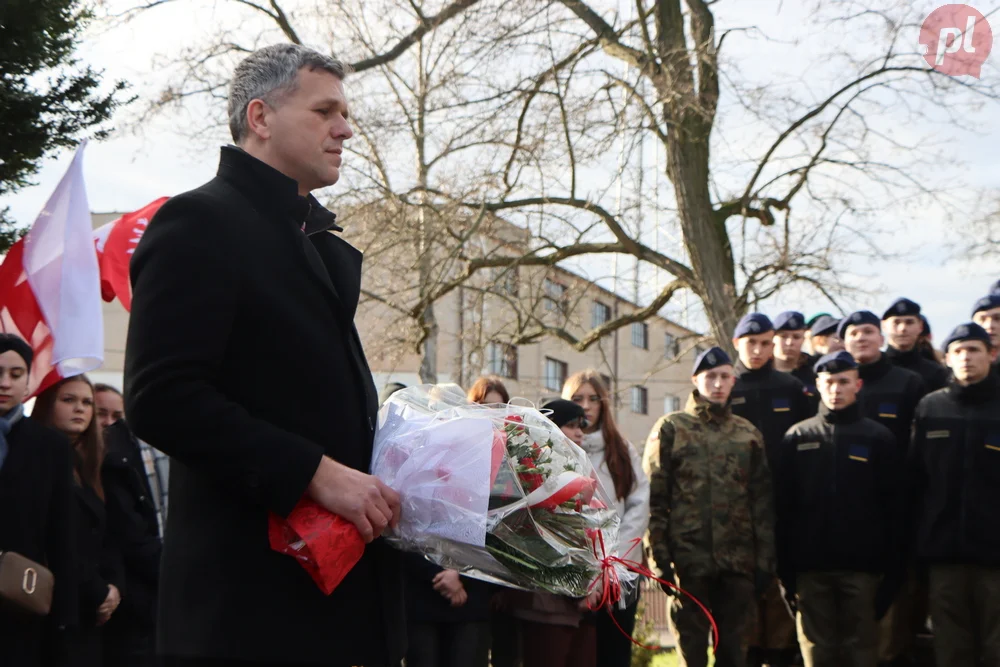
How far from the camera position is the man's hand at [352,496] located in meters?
2.17

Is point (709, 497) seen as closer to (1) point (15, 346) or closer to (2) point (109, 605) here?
(2) point (109, 605)

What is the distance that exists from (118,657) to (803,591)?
13.3 ft

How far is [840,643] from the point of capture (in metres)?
7.04

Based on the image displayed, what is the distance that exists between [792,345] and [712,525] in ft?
7.17

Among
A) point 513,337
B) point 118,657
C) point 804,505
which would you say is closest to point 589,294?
point 513,337

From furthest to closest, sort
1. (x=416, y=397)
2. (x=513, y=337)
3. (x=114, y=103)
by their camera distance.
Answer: (x=513, y=337) < (x=114, y=103) < (x=416, y=397)

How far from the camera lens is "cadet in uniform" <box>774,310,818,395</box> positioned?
8.66m

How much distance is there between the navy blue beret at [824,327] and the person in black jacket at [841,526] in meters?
1.98

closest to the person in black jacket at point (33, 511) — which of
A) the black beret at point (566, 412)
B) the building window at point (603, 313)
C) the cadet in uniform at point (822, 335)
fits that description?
the black beret at point (566, 412)

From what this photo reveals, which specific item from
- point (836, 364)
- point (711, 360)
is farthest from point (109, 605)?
point (836, 364)

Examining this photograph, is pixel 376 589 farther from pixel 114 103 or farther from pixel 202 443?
pixel 114 103

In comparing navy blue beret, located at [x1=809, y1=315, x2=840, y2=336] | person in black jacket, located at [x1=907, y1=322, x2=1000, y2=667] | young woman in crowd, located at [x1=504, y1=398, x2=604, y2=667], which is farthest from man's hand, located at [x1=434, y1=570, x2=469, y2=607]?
navy blue beret, located at [x1=809, y1=315, x2=840, y2=336]

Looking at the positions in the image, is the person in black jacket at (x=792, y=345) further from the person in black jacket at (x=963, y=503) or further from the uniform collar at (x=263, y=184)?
the uniform collar at (x=263, y=184)

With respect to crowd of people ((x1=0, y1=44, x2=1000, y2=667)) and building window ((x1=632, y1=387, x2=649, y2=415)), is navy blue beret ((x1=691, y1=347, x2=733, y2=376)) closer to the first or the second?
crowd of people ((x1=0, y1=44, x2=1000, y2=667))
